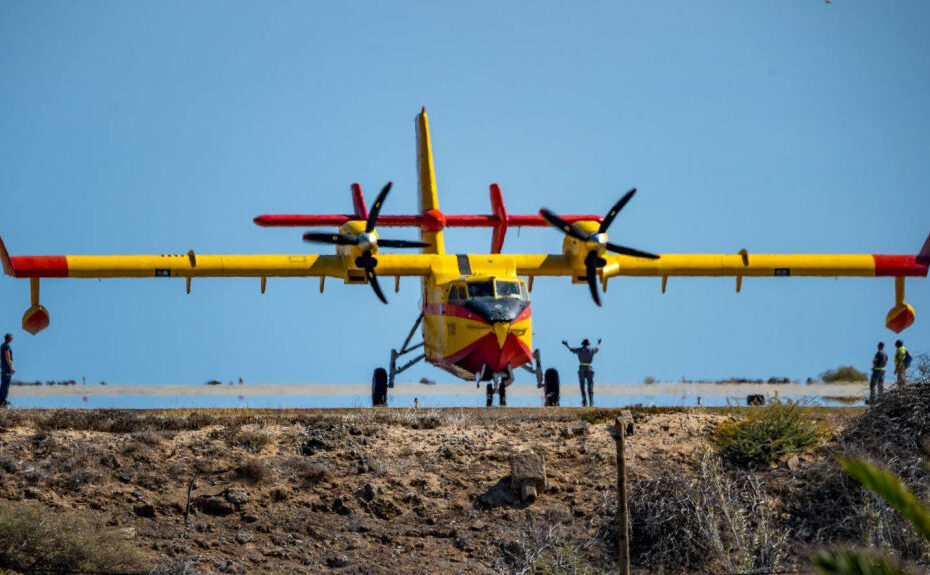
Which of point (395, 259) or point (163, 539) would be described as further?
point (395, 259)

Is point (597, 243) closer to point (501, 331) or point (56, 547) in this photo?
point (501, 331)

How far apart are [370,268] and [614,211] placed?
→ 6323mm

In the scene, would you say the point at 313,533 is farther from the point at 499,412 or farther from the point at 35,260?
the point at 35,260

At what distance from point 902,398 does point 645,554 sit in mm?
5790

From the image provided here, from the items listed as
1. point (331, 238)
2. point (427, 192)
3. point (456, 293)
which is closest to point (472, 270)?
point (456, 293)

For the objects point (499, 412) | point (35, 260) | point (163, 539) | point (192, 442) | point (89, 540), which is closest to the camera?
point (89, 540)

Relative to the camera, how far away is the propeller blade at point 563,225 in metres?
31.7

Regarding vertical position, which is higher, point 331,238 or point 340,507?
point 331,238

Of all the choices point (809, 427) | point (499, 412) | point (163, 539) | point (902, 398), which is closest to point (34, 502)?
point (163, 539)

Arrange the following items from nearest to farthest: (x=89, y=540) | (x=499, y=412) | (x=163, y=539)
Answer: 1. (x=89, y=540)
2. (x=163, y=539)
3. (x=499, y=412)

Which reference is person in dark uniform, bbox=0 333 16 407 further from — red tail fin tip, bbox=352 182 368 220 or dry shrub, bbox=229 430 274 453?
red tail fin tip, bbox=352 182 368 220

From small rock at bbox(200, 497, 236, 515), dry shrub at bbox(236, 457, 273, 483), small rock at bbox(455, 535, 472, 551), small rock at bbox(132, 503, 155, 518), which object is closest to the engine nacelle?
dry shrub at bbox(236, 457, 273, 483)

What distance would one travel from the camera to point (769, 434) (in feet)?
70.4

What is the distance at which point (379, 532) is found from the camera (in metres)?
19.2
